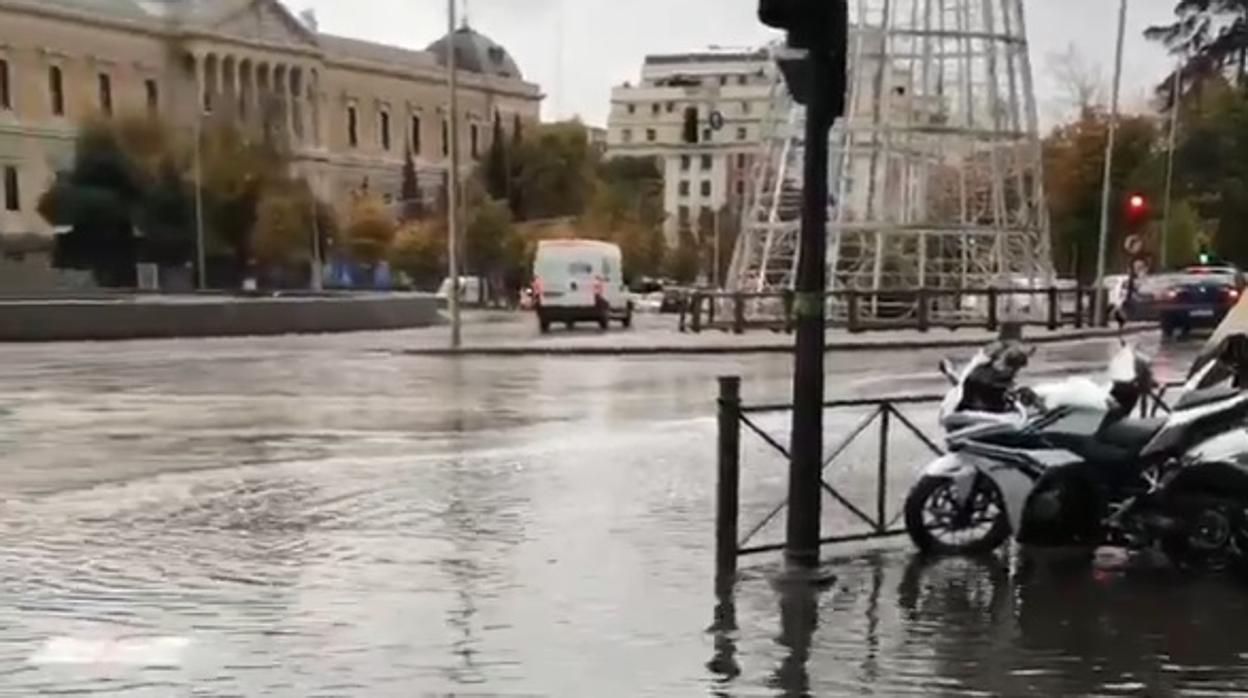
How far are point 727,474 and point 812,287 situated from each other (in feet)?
3.80

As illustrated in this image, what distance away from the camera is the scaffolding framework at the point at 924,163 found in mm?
42625

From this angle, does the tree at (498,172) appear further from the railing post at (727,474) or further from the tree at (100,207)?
the railing post at (727,474)

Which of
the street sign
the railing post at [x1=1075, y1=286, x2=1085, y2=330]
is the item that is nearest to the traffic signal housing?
the railing post at [x1=1075, y1=286, x2=1085, y2=330]

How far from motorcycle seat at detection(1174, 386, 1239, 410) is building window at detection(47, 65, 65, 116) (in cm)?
8728

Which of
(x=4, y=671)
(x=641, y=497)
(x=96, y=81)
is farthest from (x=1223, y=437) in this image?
(x=96, y=81)

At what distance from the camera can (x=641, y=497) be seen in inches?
504

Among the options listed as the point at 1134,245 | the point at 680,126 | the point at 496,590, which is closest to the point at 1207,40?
the point at 1134,245

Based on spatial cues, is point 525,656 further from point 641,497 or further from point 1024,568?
point 641,497

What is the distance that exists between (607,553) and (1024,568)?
2485 millimetres

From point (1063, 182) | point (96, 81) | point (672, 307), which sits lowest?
point (672, 307)

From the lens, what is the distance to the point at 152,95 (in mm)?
86750

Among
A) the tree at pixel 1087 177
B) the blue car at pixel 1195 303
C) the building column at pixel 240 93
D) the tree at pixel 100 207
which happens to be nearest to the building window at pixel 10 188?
the tree at pixel 100 207

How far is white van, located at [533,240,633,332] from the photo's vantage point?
43812mm

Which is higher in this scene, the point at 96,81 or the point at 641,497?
the point at 96,81
